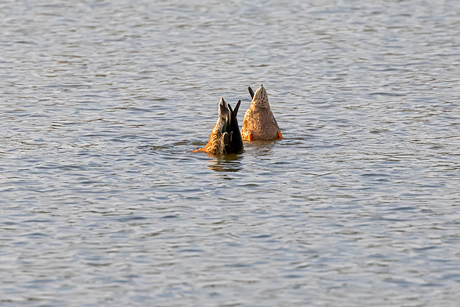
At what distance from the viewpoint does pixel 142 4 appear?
3584cm

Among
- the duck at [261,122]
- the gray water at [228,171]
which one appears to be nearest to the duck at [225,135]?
the gray water at [228,171]

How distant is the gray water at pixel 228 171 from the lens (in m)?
9.24

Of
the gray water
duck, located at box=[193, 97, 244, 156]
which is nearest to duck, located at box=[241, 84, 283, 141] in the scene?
the gray water

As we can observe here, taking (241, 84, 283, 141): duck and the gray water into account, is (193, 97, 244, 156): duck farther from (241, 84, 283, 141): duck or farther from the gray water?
(241, 84, 283, 141): duck

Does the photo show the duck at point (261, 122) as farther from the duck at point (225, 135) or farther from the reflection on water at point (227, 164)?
the reflection on water at point (227, 164)

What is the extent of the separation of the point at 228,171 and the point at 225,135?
1167 mm

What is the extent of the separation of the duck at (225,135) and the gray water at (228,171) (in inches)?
11.6

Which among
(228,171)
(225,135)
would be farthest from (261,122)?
(228,171)

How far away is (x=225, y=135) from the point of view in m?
15.1

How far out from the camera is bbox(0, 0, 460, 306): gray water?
30.3ft

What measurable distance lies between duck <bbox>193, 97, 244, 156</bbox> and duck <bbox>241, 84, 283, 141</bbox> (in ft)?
4.20

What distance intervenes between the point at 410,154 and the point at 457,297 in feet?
21.7

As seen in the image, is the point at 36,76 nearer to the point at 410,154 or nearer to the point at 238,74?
the point at 238,74

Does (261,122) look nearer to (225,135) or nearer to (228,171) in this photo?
(225,135)
